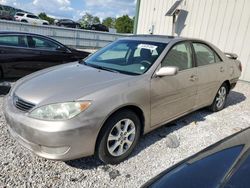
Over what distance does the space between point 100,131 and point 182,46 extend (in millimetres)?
2039

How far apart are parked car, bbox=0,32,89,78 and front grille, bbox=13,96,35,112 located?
3.25m

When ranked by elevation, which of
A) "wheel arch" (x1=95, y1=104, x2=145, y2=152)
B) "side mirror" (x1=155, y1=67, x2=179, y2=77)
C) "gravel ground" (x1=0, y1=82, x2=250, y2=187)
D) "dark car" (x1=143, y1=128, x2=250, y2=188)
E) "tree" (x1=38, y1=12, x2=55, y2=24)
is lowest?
"gravel ground" (x1=0, y1=82, x2=250, y2=187)

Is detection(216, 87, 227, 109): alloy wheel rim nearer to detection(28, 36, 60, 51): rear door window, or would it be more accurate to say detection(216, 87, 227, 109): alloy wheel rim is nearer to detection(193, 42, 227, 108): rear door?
detection(193, 42, 227, 108): rear door

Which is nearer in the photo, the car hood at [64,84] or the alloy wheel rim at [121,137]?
the car hood at [64,84]

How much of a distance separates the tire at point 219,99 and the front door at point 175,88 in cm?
105

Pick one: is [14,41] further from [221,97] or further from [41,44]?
[221,97]

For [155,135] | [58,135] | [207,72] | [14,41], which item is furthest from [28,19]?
[58,135]

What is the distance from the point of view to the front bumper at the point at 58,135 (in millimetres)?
2264

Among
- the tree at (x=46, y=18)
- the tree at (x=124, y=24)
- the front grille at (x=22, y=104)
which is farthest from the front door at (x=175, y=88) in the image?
the tree at (x=46, y=18)

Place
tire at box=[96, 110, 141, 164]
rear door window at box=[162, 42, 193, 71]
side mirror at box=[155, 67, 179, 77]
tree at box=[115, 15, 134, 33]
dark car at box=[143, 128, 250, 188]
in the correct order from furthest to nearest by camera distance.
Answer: tree at box=[115, 15, 134, 33], rear door window at box=[162, 42, 193, 71], side mirror at box=[155, 67, 179, 77], tire at box=[96, 110, 141, 164], dark car at box=[143, 128, 250, 188]

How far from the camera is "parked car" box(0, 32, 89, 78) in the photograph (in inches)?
214

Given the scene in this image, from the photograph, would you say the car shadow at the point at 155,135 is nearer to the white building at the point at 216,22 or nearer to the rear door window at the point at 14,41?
the white building at the point at 216,22

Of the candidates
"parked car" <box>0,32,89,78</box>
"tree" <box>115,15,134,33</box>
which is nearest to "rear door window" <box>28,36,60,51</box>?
"parked car" <box>0,32,89,78</box>

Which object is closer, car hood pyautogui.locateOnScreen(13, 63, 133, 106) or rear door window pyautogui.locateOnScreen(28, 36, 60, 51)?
car hood pyautogui.locateOnScreen(13, 63, 133, 106)
